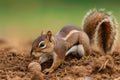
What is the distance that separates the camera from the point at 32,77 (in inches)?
223

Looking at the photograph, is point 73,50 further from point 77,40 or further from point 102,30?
point 102,30

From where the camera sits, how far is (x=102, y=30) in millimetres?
7348

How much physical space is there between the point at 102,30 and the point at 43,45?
4.66ft

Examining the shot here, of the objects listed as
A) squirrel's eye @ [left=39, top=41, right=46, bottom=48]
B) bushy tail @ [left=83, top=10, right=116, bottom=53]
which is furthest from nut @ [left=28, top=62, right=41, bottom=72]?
bushy tail @ [left=83, top=10, right=116, bottom=53]

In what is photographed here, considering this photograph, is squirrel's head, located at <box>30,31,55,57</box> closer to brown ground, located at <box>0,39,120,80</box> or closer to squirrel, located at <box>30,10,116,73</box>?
squirrel, located at <box>30,10,116,73</box>

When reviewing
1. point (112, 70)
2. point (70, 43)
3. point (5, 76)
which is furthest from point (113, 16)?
point (5, 76)

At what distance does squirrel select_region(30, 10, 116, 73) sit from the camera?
623cm

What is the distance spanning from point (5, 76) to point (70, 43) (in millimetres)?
1137

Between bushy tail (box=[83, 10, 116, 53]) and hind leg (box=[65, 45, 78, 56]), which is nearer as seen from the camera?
hind leg (box=[65, 45, 78, 56])

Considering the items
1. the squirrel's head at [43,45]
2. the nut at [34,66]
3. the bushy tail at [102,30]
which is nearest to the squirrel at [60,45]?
the squirrel's head at [43,45]

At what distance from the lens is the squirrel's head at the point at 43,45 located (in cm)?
607

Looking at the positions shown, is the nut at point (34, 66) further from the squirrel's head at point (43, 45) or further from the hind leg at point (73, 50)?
the hind leg at point (73, 50)

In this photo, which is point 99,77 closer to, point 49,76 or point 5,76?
point 49,76

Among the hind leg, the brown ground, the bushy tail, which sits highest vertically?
the bushy tail
